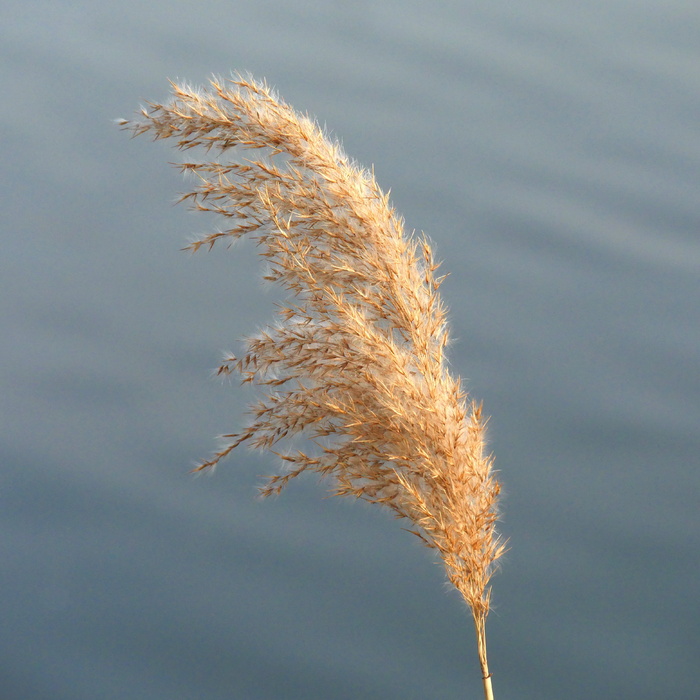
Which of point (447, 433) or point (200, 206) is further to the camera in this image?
point (200, 206)

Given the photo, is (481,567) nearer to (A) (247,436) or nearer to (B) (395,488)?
(B) (395,488)

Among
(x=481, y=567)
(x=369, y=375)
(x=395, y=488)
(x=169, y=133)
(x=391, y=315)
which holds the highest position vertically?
(x=169, y=133)

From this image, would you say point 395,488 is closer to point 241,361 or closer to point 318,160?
point 241,361

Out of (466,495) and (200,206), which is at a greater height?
(200,206)

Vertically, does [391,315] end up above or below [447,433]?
above

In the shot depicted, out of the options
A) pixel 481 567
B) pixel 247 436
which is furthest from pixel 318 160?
pixel 481 567

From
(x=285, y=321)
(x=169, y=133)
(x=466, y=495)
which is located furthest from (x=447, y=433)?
(x=169, y=133)
